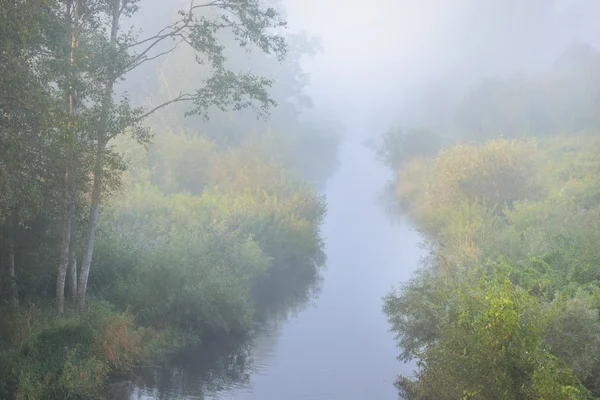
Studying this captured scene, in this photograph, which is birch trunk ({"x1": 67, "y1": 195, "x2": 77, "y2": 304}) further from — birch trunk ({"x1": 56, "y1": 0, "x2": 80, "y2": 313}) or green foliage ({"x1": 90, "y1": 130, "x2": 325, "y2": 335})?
green foliage ({"x1": 90, "y1": 130, "x2": 325, "y2": 335})

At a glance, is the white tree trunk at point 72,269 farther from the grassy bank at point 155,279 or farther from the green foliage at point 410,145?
the green foliage at point 410,145

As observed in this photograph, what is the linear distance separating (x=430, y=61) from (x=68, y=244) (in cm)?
15199

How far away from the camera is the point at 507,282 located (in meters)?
14.3

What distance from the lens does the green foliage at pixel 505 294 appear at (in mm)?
13438

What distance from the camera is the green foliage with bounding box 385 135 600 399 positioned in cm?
1344

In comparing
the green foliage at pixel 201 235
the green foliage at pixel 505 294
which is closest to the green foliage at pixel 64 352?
the green foliage at pixel 201 235

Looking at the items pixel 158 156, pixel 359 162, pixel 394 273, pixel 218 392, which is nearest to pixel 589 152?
pixel 394 273

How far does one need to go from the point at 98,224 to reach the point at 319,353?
11.1 m

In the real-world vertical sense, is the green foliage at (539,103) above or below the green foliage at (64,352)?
above

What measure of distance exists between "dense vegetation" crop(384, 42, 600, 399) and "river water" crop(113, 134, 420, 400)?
1.82 meters

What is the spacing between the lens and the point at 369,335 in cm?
3000

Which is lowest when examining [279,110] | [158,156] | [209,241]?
[209,241]

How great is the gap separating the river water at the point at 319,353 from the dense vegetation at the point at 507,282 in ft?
5.98

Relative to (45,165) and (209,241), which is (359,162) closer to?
(209,241)
